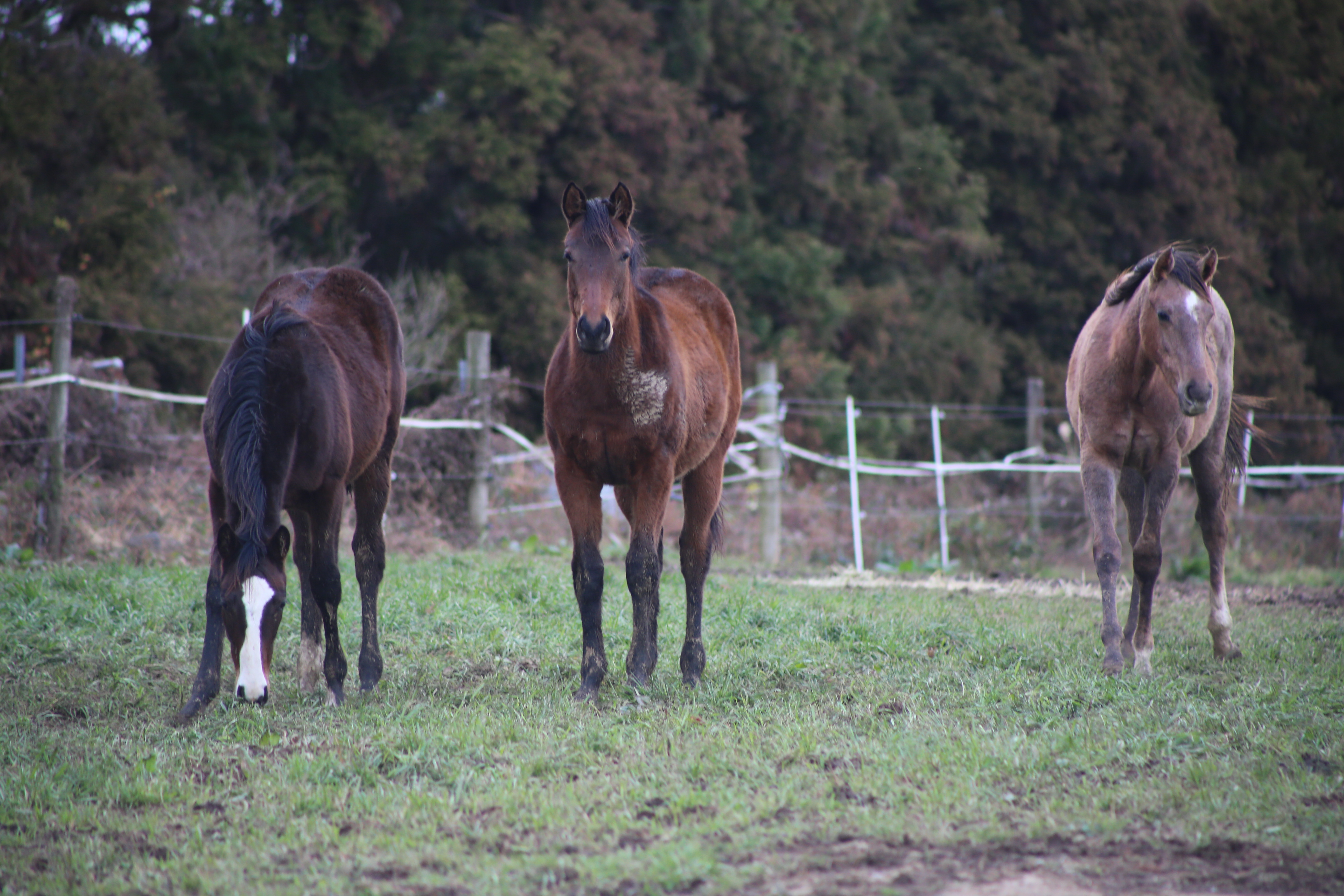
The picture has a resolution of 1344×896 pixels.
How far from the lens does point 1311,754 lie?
3.92 metres

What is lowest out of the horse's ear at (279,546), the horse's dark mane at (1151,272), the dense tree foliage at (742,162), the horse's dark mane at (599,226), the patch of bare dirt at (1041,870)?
the patch of bare dirt at (1041,870)

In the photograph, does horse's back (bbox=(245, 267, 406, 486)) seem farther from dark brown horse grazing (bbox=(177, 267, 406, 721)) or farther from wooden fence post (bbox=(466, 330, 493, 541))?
wooden fence post (bbox=(466, 330, 493, 541))

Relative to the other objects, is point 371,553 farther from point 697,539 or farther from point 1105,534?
point 1105,534

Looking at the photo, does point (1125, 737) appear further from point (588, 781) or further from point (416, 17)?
point (416, 17)

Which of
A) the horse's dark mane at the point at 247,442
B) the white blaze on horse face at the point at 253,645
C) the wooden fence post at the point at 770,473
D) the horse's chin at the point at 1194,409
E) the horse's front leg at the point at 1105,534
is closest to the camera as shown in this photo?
the white blaze on horse face at the point at 253,645

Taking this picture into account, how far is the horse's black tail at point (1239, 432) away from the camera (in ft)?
24.0

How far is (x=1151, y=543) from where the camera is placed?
600 cm

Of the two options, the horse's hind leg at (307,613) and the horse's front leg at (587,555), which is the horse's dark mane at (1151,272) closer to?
the horse's front leg at (587,555)

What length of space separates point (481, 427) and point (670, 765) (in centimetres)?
781

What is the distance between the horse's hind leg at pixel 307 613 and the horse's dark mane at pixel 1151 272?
14.5 ft

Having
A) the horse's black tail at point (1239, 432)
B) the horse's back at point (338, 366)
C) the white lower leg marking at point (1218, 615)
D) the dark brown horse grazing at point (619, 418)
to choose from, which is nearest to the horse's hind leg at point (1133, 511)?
the white lower leg marking at point (1218, 615)

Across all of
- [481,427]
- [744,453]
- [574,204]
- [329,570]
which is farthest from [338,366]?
[744,453]

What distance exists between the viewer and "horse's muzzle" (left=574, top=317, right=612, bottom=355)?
4.52 meters

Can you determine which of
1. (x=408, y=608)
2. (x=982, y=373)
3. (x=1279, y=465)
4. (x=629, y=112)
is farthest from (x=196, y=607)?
(x=1279, y=465)
